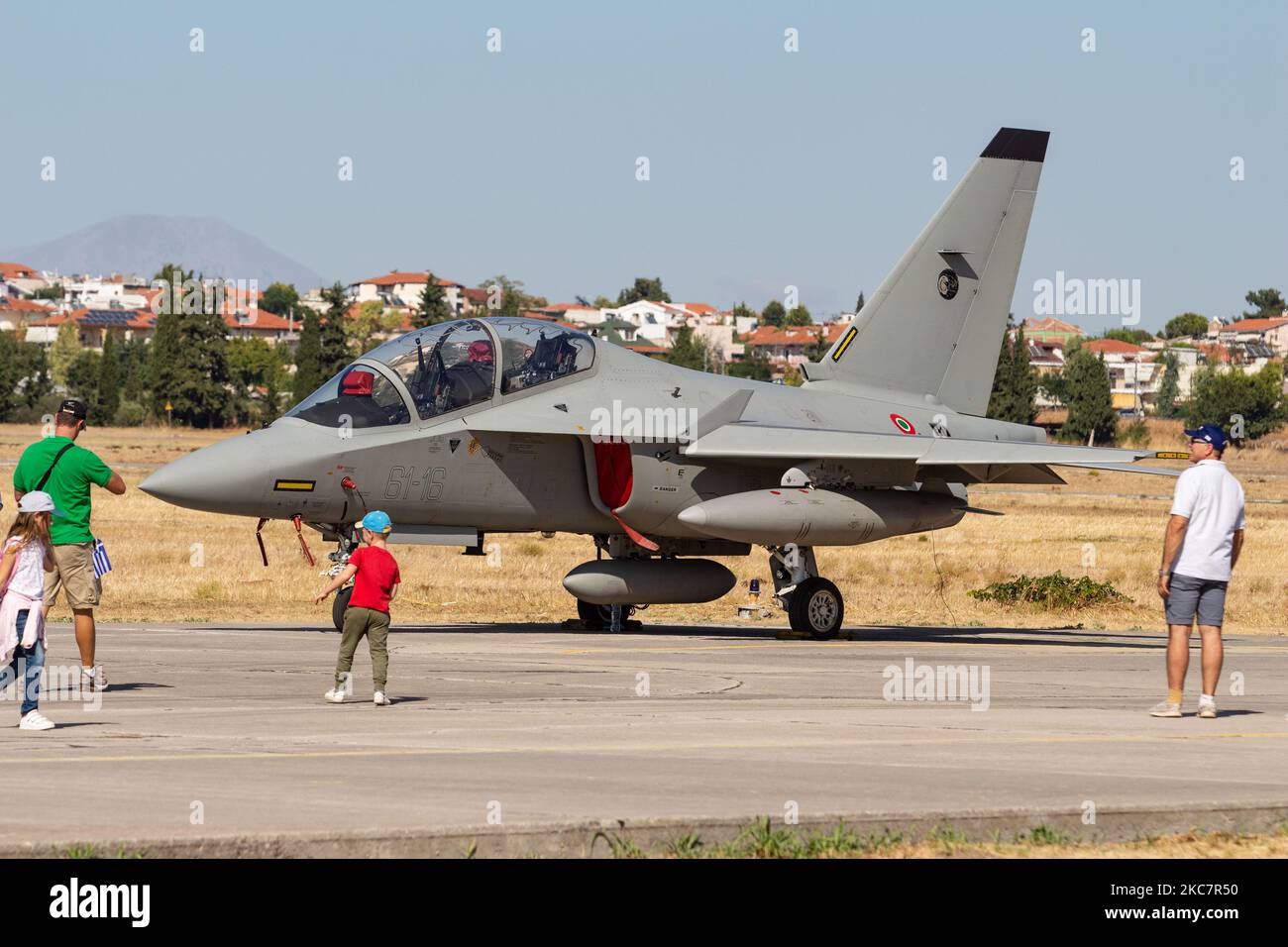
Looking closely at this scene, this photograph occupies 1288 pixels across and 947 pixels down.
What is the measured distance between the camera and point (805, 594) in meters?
21.9

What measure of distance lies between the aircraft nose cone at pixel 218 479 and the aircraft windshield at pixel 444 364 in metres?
1.91

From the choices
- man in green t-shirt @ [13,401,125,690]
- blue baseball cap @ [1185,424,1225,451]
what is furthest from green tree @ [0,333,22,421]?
blue baseball cap @ [1185,424,1225,451]

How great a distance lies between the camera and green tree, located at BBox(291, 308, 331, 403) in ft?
346

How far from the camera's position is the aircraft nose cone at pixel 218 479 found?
18641mm

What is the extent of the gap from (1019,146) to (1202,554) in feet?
43.6

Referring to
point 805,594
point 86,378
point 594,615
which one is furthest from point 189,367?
point 805,594

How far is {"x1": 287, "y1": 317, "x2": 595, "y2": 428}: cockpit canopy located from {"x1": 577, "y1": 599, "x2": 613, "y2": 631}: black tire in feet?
12.0

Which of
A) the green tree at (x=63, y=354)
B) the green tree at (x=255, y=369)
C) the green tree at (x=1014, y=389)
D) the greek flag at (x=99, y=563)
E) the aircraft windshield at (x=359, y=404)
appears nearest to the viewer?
the greek flag at (x=99, y=563)

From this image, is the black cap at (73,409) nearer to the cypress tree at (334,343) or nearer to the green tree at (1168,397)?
the cypress tree at (334,343)

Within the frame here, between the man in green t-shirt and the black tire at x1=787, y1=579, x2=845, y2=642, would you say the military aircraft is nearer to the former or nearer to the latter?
the black tire at x1=787, y1=579, x2=845, y2=642

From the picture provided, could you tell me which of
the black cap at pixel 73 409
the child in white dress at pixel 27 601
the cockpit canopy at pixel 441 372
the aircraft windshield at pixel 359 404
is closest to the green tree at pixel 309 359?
the cockpit canopy at pixel 441 372
